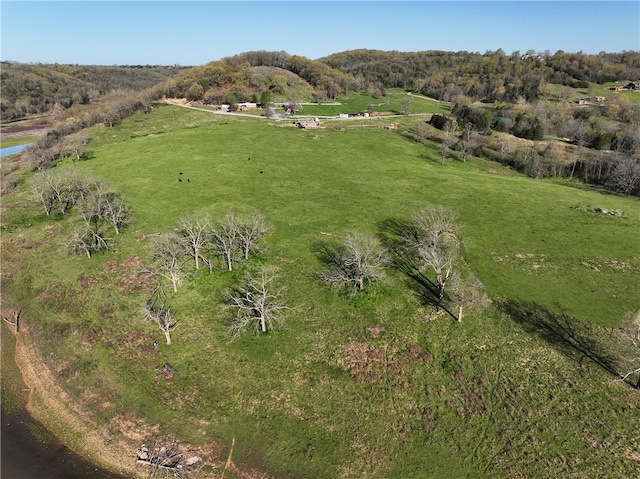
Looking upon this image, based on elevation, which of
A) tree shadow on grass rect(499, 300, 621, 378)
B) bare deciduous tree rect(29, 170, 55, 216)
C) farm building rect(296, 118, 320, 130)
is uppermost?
farm building rect(296, 118, 320, 130)

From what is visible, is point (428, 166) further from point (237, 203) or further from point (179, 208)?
point (179, 208)

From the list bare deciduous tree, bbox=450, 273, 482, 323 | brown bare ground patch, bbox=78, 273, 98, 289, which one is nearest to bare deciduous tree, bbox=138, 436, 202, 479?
brown bare ground patch, bbox=78, 273, 98, 289

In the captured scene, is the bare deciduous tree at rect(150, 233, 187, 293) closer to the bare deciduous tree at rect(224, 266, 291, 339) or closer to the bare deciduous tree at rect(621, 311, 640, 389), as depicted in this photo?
the bare deciduous tree at rect(224, 266, 291, 339)

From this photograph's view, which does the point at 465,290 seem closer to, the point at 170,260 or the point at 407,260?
the point at 407,260

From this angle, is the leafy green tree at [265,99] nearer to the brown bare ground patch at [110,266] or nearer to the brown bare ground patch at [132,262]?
the brown bare ground patch at [132,262]

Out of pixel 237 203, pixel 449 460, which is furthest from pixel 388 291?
pixel 237 203

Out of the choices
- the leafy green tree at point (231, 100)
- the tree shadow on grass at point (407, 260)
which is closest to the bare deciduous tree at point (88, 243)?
the tree shadow on grass at point (407, 260)
